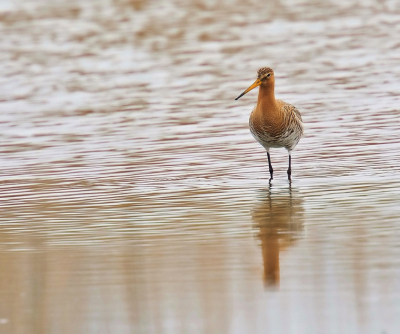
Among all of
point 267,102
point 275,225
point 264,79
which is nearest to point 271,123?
point 267,102

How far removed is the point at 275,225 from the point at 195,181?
8.79ft

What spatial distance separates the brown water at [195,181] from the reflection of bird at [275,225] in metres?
0.03

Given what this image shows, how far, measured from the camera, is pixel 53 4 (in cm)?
3034

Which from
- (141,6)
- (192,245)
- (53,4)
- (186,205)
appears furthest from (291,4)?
(192,245)

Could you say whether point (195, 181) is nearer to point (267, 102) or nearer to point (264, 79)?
point (267, 102)

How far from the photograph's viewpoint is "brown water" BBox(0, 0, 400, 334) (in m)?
6.39

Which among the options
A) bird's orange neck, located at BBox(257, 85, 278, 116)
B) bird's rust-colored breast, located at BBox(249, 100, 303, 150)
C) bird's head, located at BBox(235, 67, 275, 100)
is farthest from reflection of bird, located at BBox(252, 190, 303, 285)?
bird's head, located at BBox(235, 67, 275, 100)

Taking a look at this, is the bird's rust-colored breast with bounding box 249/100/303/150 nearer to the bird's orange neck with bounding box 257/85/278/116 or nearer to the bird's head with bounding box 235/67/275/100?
the bird's orange neck with bounding box 257/85/278/116

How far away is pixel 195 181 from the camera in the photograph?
11555mm

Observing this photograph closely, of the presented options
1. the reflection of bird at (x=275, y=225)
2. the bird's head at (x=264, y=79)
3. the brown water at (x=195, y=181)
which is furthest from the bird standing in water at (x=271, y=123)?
the reflection of bird at (x=275, y=225)

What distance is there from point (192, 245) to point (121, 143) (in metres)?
6.47

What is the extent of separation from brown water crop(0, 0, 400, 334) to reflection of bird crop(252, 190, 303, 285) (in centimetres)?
3

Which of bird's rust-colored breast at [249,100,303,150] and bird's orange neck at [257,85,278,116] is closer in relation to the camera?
bird's rust-colored breast at [249,100,303,150]

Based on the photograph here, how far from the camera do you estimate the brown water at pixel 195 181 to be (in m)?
6.39
